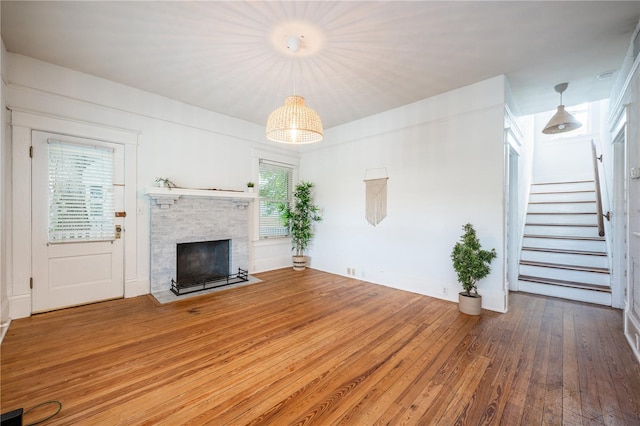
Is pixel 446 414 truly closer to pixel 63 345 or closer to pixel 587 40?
pixel 63 345

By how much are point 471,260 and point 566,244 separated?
263 centimetres

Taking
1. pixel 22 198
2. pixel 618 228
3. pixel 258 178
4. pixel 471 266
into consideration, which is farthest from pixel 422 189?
pixel 22 198

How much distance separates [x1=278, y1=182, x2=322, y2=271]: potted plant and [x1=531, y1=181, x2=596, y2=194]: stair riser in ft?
17.0

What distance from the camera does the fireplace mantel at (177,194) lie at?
3.91 meters

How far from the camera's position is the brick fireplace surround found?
159 inches

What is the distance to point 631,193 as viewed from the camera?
104 inches

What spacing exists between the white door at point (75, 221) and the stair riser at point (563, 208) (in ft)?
25.0

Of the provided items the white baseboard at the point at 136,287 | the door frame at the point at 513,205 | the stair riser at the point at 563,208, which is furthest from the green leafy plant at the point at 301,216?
the stair riser at the point at 563,208

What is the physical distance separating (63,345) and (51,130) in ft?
8.58

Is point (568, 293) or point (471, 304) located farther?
point (568, 293)

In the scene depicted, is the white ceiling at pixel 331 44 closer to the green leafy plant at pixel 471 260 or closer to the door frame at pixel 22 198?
the door frame at pixel 22 198

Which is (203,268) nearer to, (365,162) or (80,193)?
(80,193)

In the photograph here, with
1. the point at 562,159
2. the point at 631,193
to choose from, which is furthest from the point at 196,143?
the point at 562,159

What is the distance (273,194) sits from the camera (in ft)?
18.9
